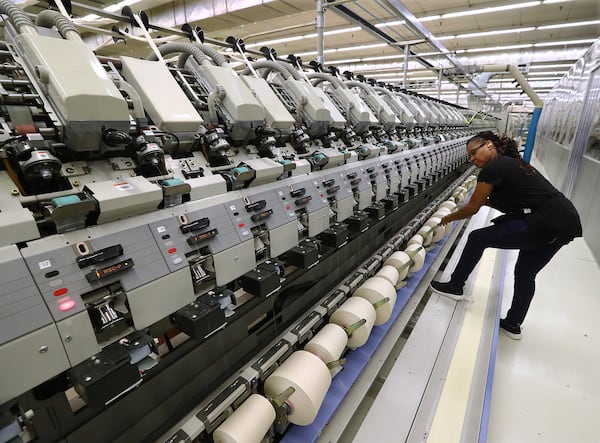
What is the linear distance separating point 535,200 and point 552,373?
1280 mm

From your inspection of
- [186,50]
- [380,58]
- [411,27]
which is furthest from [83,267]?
[380,58]

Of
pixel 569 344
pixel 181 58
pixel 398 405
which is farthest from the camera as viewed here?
pixel 569 344

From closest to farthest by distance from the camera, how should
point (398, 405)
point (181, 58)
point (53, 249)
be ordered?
1. point (53, 249)
2. point (398, 405)
3. point (181, 58)

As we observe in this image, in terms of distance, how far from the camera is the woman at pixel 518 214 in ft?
7.39

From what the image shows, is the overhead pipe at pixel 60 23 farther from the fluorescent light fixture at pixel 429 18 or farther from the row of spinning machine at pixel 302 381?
the fluorescent light fixture at pixel 429 18

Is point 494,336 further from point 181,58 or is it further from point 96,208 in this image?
point 181,58

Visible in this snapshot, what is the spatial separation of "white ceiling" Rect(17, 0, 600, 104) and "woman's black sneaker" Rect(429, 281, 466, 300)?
3263 millimetres

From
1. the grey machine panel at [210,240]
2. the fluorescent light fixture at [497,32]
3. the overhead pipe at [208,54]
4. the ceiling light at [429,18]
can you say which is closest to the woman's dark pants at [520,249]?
the grey machine panel at [210,240]

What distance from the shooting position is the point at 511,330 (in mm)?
2588

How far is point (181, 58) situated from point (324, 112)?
47.4 inches

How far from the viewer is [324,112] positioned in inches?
106

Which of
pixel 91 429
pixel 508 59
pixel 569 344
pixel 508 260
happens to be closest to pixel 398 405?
pixel 91 429

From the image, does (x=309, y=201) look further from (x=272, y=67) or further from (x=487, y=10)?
(x=487, y=10)

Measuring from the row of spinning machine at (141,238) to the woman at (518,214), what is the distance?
3.51 ft
